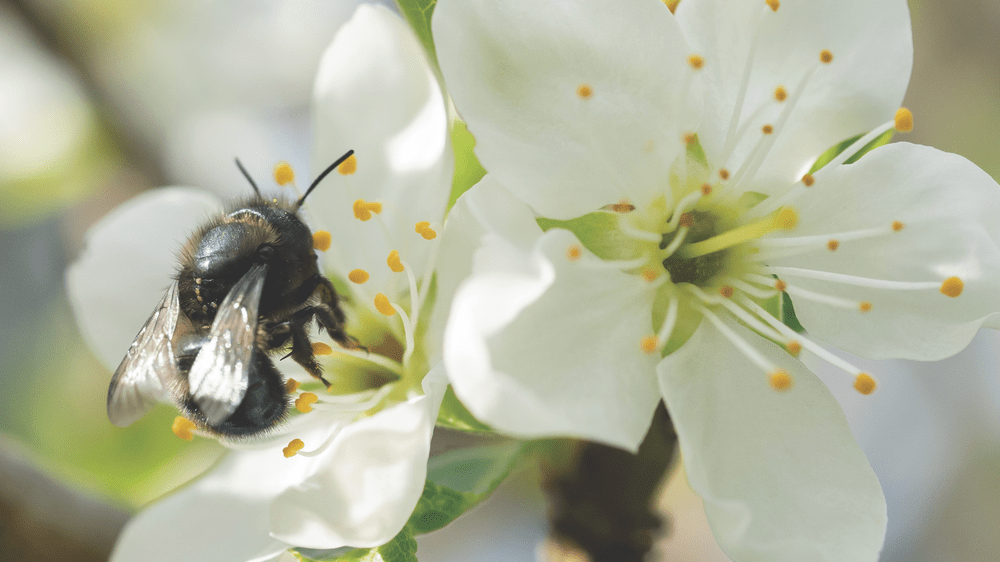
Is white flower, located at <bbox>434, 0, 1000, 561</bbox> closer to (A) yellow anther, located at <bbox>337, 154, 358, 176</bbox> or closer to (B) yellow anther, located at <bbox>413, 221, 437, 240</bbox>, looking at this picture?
(B) yellow anther, located at <bbox>413, 221, 437, 240</bbox>

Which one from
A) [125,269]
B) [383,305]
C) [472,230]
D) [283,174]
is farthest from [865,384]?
[125,269]

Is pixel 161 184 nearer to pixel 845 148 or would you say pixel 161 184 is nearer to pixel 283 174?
pixel 283 174

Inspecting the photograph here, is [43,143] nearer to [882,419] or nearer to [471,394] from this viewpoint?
[471,394]

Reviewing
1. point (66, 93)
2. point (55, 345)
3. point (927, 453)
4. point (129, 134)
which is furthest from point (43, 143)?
point (927, 453)

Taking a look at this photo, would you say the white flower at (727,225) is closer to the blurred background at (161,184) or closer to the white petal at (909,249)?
the white petal at (909,249)

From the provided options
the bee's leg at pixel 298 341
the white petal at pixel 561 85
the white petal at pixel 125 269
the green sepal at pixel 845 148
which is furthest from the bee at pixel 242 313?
Answer: the green sepal at pixel 845 148

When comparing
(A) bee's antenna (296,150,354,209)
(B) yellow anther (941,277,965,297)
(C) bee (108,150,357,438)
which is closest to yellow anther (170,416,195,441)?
(C) bee (108,150,357,438)
